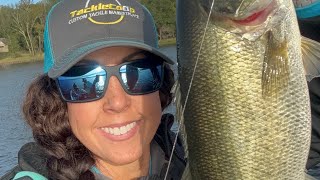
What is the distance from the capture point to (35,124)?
283cm

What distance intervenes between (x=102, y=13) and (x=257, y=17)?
3.16 ft

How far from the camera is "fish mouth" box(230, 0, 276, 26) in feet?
6.10

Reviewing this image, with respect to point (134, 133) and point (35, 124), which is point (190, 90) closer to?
point (134, 133)

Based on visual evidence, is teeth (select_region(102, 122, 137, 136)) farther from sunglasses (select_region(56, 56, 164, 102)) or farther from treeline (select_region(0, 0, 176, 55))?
treeline (select_region(0, 0, 176, 55))

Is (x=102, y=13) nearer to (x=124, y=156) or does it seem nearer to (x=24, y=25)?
(x=124, y=156)

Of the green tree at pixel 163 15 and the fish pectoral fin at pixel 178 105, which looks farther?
the green tree at pixel 163 15

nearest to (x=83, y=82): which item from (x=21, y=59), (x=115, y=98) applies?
(x=115, y=98)

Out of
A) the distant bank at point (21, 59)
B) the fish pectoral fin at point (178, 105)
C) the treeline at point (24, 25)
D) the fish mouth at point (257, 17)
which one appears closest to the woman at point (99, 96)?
the fish pectoral fin at point (178, 105)

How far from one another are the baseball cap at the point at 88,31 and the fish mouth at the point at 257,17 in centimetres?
72

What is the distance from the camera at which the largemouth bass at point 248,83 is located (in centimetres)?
188

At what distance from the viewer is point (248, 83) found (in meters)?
1.90

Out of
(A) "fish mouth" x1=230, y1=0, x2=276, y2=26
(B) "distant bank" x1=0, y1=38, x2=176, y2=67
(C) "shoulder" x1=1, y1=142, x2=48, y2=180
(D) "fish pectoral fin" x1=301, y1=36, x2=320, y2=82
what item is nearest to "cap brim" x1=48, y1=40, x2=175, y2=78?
(C) "shoulder" x1=1, y1=142, x2=48, y2=180

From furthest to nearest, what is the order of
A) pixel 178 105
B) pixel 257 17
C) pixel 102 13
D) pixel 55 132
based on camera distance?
pixel 55 132 → pixel 102 13 → pixel 178 105 → pixel 257 17

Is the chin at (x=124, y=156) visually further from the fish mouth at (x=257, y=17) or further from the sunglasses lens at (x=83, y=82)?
the fish mouth at (x=257, y=17)
